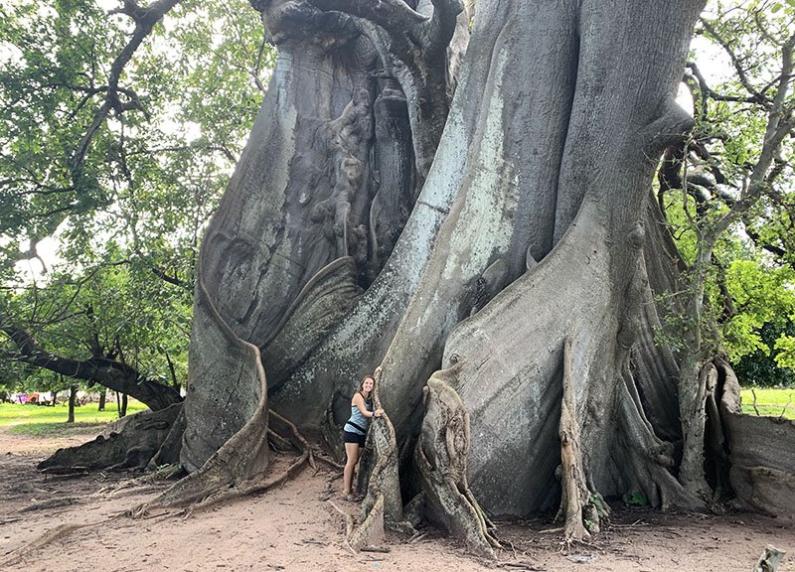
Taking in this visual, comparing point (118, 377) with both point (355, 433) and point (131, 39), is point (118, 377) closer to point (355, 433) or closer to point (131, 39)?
point (131, 39)

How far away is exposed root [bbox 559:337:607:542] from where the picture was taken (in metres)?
4.16

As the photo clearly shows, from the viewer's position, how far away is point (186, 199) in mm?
9719

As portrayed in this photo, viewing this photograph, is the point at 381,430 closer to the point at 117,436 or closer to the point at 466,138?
the point at 466,138

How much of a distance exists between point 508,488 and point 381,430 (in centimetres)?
101

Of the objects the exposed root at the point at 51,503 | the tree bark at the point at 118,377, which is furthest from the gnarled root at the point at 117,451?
the tree bark at the point at 118,377

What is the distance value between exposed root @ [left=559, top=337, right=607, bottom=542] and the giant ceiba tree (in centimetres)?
2

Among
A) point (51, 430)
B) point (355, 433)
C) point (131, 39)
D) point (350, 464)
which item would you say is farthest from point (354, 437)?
point (51, 430)

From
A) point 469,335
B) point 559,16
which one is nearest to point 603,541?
point 469,335

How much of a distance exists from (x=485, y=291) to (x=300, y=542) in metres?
2.33

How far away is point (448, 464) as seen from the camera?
4035 millimetres

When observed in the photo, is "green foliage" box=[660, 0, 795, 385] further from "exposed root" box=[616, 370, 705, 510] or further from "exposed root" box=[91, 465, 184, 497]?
"exposed root" box=[91, 465, 184, 497]

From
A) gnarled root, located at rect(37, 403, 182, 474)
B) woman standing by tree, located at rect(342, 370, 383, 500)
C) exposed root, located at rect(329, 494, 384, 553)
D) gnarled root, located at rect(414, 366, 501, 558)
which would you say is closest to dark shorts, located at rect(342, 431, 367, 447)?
woman standing by tree, located at rect(342, 370, 383, 500)

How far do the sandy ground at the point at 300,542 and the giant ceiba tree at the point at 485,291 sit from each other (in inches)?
8.8

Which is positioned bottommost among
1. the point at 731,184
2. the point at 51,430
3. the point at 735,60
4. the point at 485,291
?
the point at 51,430
